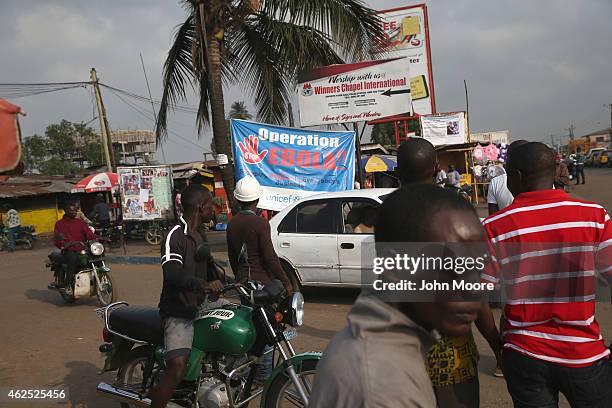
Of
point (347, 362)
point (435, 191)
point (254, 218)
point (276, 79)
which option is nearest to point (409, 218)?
point (435, 191)

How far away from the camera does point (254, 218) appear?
4.05 m

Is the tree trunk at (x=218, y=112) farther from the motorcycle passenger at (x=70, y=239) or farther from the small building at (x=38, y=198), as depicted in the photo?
the small building at (x=38, y=198)

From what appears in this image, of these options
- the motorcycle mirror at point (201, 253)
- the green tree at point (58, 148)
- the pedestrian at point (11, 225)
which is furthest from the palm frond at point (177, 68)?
the green tree at point (58, 148)

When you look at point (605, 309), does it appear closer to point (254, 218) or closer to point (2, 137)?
point (254, 218)

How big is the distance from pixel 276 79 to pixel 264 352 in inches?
296

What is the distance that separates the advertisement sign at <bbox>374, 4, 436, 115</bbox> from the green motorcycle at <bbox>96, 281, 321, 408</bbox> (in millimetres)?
19052

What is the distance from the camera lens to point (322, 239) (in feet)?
21.1

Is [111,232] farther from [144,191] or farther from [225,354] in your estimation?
[225,354]

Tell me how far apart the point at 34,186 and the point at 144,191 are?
13.3 metres

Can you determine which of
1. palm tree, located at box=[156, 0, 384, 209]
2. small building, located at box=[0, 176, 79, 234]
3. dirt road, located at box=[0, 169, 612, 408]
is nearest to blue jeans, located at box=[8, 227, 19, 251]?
small building, located at box=[0, 176, 79, 234]

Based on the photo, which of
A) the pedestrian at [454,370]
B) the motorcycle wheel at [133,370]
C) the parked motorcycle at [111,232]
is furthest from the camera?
the parked motorcycle at [111,232]

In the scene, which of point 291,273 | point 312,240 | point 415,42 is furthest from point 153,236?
point 415,42

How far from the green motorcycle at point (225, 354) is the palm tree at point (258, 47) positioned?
506cm

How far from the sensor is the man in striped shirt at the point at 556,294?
5.97 ft
